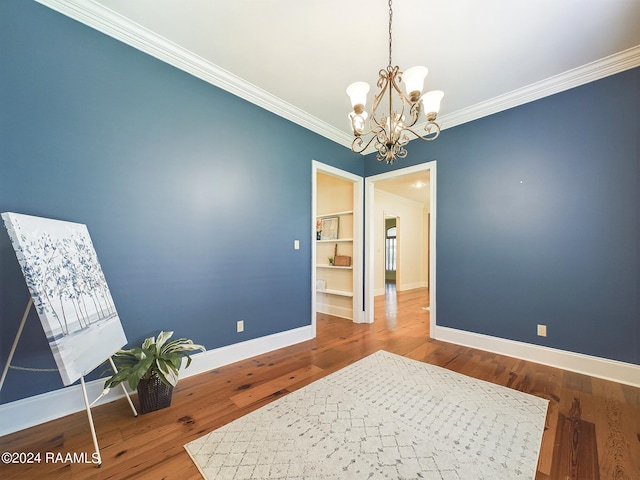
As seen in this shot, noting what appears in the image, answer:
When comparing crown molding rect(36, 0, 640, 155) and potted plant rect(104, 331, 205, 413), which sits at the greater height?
crown molding rect(36, 0, 640, 155)

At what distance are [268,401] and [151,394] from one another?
2.67 feet

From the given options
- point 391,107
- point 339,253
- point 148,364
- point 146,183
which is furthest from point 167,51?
point 339,253

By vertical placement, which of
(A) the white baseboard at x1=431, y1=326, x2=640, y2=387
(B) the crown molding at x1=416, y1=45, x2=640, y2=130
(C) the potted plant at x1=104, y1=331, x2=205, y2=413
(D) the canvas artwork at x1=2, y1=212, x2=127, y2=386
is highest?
(B) the crown molding at x1=416, y1=45, x2=640, y2=130

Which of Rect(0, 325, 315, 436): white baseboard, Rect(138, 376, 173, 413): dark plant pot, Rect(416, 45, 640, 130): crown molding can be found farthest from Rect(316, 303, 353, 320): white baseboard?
A: Rect(416, 45, 640, 130): crown molding

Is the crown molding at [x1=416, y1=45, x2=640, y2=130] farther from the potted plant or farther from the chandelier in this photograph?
the potted plant

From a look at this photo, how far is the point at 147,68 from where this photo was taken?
2.19 m

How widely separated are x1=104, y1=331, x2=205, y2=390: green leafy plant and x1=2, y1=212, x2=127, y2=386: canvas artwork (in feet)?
0.51

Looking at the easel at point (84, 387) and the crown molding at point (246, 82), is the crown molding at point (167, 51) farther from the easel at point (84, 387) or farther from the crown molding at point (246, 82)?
the easel at point (84, 387)

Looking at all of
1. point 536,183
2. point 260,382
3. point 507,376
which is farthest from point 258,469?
point 536,183

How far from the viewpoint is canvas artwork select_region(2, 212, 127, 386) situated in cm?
132

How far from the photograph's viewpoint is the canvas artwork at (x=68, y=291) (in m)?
1.32

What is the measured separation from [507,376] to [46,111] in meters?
4.19

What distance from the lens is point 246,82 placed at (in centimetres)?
270

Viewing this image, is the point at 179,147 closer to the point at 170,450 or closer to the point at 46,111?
the point at 46,111
